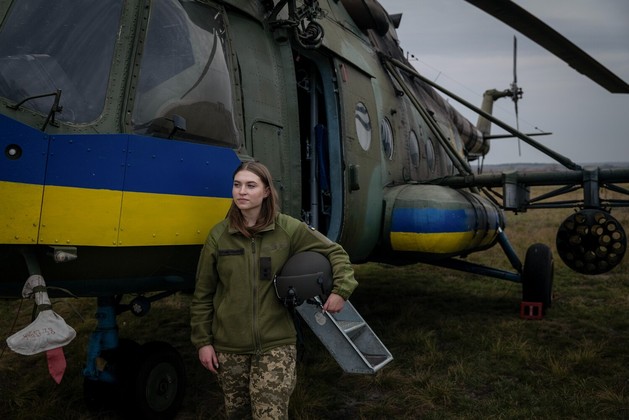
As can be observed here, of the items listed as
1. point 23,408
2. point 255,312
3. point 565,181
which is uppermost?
point 565,181

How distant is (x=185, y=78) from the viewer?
304cm

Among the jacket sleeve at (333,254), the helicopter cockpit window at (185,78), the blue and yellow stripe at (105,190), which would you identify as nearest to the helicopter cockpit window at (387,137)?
the helicopter cockpit window at (185,78)

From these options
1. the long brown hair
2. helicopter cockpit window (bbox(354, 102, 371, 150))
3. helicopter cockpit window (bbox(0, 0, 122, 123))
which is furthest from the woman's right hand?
helicopter cockpit window (bbox(354, 102, 371, 150))

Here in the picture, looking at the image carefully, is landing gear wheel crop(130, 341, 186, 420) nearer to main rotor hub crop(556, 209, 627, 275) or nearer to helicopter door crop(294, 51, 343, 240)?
helicopter door crop(294, 51, 343, 240)

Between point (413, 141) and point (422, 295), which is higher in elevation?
point (413, 141)

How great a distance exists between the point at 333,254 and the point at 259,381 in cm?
65

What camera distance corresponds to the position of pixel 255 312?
243cm

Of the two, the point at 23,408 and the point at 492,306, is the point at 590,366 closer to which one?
the point at 492,306

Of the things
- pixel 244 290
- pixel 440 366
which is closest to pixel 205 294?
pixel 244 290

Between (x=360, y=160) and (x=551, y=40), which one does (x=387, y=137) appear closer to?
(x=360, y=160)

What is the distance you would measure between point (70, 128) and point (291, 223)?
1.09 m

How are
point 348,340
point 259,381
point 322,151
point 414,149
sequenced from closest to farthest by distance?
point 259,381, point 348,340, point 322,151, point 414,149

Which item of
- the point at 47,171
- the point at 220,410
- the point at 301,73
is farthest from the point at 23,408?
the point at 301,73

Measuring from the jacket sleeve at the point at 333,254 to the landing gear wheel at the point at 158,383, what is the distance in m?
1.42
